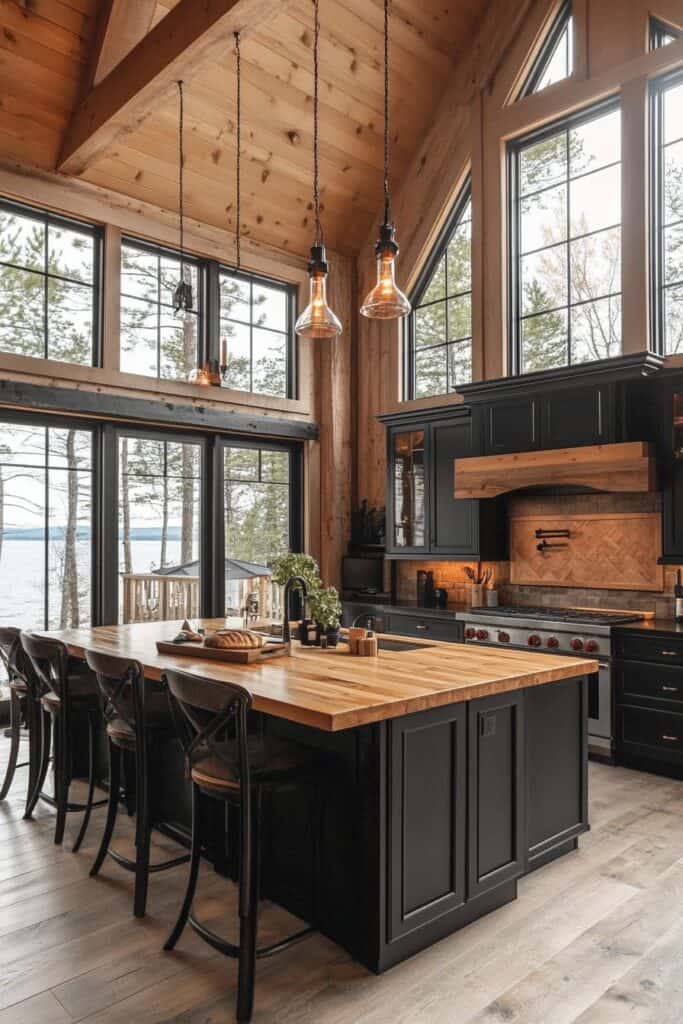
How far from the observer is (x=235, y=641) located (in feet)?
11.0

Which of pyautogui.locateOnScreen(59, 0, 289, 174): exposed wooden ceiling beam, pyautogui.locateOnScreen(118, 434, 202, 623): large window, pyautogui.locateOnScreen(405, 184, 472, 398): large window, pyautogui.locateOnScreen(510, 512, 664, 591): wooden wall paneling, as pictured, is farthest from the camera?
pyautogui.locateOnScreen(405, 184, 472, 398): large window

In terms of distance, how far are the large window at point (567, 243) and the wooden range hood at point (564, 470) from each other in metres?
0.91

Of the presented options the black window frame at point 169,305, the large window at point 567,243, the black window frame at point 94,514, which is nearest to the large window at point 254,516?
the black window frame at point 169,305

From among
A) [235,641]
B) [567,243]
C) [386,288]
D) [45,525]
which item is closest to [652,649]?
[235,641]

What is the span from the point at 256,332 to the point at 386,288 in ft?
12.2

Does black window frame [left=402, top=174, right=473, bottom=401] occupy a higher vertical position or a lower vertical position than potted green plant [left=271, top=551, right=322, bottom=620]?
higher

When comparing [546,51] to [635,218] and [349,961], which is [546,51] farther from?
[349,961]

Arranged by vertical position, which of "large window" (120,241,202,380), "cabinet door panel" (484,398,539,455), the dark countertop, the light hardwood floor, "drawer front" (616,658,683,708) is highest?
"large window" (120,241,202,380)

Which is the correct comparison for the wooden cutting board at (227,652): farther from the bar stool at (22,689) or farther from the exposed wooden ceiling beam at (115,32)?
the exposed wooden ceiling beam at (115,32)

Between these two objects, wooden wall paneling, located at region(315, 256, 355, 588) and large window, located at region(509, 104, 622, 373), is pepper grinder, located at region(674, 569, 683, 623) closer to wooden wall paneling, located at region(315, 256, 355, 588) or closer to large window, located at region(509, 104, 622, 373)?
large window, located at region(509, 104, 622, 373)

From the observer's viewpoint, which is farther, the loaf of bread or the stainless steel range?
the stainless steel range

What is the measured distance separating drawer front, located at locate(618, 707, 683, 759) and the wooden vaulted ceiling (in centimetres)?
449

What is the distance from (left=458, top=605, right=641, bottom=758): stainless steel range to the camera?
4.70 metres

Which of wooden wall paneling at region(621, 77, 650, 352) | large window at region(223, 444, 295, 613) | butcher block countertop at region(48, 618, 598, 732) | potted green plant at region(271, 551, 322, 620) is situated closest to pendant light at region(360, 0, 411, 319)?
potted green plant at region(271, 551, 322, 620)
